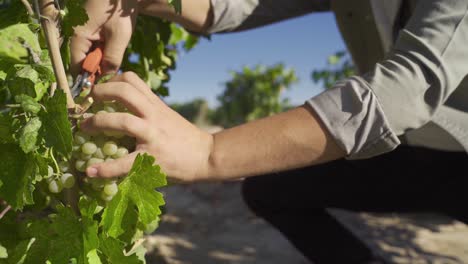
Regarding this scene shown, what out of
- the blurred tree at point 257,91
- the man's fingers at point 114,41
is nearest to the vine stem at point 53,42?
the man's fingers at point 114,41

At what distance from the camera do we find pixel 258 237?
4441 mm

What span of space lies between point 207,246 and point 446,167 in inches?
98.8

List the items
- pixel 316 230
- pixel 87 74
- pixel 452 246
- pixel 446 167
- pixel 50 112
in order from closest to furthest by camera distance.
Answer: pixel 50 112
pixel 87 74
pixel 446 167
pixel 316 230
pixel 452 246

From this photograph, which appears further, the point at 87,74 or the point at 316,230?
the point at 316,230

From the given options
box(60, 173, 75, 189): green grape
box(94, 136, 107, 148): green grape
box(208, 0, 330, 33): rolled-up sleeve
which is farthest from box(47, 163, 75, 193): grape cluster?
box(208, 0, 330, 33): rolled-up sleeve

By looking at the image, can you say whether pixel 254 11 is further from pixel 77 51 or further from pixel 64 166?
pixel 64 166

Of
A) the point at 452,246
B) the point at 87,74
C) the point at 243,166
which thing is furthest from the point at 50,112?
the point at 452,246

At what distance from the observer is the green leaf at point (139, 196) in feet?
3.64

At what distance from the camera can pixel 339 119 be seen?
1388mm

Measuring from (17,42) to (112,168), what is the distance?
21.8 inches

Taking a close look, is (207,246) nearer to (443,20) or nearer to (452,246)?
(452,246)

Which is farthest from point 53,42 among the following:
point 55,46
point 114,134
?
point 114,134

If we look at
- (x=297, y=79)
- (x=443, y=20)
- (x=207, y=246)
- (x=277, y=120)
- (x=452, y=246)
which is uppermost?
(x=443, y=20)

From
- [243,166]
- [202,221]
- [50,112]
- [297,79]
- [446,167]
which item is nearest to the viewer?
[50,112]
